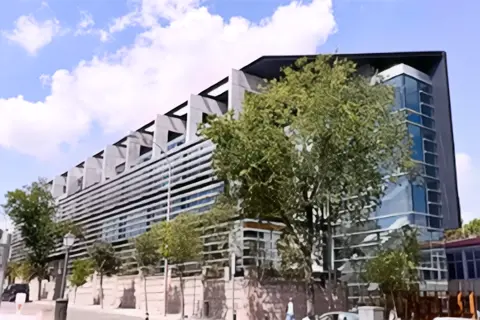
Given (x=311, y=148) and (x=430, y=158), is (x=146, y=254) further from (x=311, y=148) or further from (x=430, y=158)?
(x=430, y=158)

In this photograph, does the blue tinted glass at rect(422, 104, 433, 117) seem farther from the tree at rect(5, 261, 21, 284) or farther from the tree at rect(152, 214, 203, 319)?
the tree at rect(5, 261, 21, 284)

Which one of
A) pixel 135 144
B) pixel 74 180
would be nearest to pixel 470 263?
pixel 135 144

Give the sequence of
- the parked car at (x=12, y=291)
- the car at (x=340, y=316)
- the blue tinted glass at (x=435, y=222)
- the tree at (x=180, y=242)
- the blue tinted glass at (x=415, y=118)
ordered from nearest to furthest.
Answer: the car at (x=340, y=316) → the tree at (x=180, y=242) → the blue tinted glass at (x=435, y=222) → the blue tinted glass at (x=415, y=118) → the parked car at (x=12, y=291)

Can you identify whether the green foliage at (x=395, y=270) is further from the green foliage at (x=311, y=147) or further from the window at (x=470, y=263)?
the window at (x=470, y=263)

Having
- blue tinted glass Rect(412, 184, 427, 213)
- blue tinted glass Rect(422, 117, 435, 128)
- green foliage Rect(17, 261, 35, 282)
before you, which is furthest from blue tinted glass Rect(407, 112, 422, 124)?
green foliage Rect(17, 261, 35, 282)

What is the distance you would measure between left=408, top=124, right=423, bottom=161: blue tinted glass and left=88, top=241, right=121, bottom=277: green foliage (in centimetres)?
2523

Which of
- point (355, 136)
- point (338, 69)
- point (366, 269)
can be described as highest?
point (338, 69)

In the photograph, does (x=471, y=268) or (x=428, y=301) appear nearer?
(x=428, y=301)

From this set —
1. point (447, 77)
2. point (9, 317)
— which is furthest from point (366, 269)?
point (9, 317)

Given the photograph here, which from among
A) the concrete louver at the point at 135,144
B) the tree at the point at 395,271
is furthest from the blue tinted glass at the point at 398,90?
the concrete louver at the point at 135,144

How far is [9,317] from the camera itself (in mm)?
8695

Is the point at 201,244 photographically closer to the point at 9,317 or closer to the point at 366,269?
the point at 366,269

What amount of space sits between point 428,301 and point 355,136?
395 inches

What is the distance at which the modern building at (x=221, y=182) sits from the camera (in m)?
31.4
